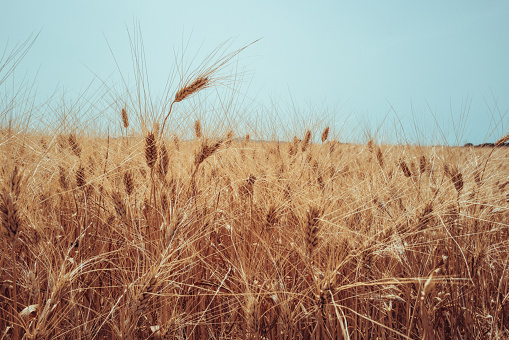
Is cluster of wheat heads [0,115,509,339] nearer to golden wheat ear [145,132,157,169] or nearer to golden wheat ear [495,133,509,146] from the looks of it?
golden wheat ear [145,132,157,169]

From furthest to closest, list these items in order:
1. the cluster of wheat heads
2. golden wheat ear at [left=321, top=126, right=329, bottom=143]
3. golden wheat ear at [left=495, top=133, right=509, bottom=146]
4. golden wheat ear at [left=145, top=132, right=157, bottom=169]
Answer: golden wheat ear at [left=321, top=126, right=329, bottom=143]
golden wheat ear at [left=495, top=133, right=509, bottom=146]
golden wheat ear at [left=145, top=132, right=157, bottom=169]
the cluster of wheat heads

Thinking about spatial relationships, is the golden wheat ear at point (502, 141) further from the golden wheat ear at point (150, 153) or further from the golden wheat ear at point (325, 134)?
the golden wheat ear at point (150, 153)

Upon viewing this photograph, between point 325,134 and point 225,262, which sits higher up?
point 325,134

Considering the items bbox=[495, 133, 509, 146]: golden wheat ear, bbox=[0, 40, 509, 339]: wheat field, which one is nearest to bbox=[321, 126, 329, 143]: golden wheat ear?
bbox=[0, 40, 509, 339]: wheat field

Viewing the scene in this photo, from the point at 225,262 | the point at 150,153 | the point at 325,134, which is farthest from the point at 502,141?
the point at 150,153

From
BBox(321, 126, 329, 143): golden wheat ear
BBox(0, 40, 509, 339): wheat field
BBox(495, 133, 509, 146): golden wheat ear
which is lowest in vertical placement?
BBox(0, 40, 509, 339): wheat field

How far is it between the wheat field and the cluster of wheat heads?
0.01 metres

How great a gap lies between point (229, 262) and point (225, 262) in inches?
13.7

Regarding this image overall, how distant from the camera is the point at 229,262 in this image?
54.6 inches

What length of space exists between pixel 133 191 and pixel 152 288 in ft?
3.17

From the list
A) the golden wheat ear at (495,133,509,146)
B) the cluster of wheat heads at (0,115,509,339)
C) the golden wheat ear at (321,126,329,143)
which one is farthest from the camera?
the golden wheat ear at (321,126,329,143)

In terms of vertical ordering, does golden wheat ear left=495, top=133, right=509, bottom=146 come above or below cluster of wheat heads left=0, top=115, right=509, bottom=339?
above

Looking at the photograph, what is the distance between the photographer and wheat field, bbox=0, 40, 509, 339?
1.13m

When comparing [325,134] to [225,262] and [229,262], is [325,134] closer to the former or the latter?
[225,262]
